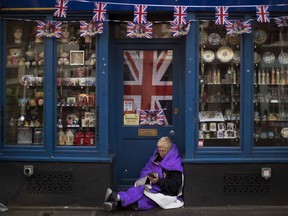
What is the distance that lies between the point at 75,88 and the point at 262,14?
3156 millimetres

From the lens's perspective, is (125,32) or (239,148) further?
(125,32)

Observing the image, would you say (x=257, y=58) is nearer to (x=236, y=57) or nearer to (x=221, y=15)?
(x=236, y=57)

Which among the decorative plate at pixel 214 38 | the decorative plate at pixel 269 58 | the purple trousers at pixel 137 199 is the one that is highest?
the decorative plate at pixel 214 38

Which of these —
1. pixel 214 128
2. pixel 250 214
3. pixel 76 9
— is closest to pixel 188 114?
pixel 214 128

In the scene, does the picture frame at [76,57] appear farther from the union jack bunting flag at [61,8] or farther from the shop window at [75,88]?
the union jack bunting flag at [61,8]

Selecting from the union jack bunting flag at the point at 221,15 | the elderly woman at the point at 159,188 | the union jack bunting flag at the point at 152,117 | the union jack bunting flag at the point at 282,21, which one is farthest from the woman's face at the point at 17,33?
the union jack bunting flag at the point at 282,21

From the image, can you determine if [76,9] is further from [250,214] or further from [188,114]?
[250,214]

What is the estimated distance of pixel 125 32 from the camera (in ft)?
25.3

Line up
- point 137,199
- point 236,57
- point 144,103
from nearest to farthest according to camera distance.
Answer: point 137,199 < point 236,57 < point 144,103

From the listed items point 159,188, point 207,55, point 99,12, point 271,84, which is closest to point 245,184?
point 159,188

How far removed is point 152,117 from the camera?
25.5ft

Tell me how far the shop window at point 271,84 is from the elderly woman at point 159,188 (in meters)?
1.46

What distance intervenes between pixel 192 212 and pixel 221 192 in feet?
1.99

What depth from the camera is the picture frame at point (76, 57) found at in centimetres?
739
